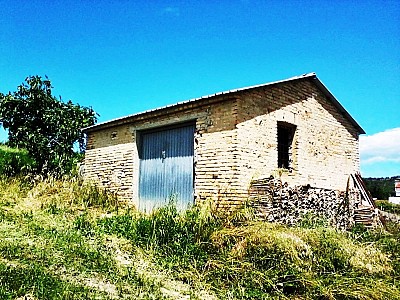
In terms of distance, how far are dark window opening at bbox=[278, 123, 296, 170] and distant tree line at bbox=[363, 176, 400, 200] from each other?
15.0 m

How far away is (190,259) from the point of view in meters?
6.84

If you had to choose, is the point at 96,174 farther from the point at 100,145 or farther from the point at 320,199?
the point at 320,199

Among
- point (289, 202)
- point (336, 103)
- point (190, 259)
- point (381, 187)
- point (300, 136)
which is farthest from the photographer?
point (381, 187)

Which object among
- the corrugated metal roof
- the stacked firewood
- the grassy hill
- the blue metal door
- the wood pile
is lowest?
the grassy hill

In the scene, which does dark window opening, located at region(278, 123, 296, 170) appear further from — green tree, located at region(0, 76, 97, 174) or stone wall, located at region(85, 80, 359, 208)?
green tree, located at region(0, 76, 97, 174)

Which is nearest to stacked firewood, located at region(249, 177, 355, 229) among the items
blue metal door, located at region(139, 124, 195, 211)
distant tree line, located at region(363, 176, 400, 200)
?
blue metal door, located at region(139, 124, 195, 211)

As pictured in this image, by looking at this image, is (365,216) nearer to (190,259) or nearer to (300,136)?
(300,136)

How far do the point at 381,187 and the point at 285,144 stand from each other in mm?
18966

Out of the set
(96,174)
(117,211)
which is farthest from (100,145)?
(117,211)

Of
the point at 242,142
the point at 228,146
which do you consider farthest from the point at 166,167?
the point at 242,142

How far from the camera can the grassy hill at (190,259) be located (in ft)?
18.2

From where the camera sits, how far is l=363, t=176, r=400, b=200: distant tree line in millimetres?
25719

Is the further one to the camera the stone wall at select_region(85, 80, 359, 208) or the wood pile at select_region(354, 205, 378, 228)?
the wood pile at select_region(354, 205, 378, 228)

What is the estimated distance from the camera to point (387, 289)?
18.8 feet
